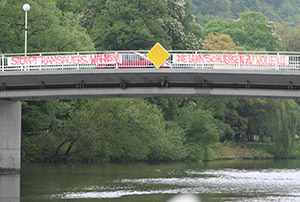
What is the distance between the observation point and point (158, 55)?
4409 cm

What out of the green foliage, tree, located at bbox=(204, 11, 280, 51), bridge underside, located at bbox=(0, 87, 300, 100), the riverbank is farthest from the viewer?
the green foliage

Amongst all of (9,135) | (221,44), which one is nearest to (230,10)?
(221,44)

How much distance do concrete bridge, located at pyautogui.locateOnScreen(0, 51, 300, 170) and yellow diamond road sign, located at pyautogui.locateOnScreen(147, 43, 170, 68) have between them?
0.38m

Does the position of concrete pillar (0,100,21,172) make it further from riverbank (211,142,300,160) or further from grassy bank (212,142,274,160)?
riverbank (211,142,300,160)

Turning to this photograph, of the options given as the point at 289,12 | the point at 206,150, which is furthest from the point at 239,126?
the point at 289,12

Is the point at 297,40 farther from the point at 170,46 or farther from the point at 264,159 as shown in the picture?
the point at 170,46

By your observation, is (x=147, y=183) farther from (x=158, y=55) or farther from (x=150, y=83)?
(x=158, y=55)

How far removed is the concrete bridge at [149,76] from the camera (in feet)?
139

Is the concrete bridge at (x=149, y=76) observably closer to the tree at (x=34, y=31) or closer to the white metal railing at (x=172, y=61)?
the white metal railing at (x=172, y=61)

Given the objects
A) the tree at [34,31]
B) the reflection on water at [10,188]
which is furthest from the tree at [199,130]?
the reflection on water at [10,188]

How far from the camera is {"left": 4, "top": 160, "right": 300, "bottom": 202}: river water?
3753cm

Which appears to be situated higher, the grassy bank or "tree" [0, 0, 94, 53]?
"tree" [0, 0, 94, 53]

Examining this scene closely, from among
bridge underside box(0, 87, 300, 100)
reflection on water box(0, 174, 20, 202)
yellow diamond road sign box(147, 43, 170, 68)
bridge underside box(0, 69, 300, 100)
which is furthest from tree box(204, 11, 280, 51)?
reflection on water box(0, 174, 20, 202)

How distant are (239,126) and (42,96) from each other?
160ft
